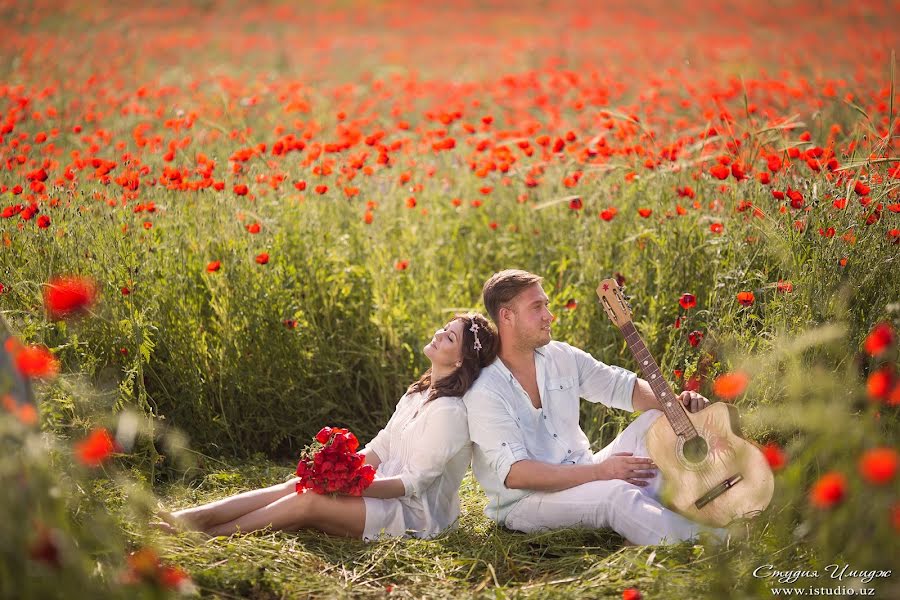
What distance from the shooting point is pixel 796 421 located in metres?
3.10

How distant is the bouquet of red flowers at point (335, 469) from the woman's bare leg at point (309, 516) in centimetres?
4

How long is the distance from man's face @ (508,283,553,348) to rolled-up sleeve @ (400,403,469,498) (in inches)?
15.2

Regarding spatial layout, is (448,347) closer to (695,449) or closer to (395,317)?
(695,449)

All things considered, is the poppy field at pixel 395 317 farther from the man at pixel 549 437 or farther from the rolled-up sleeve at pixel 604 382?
the rolled-up sleeve at pixel 604 382

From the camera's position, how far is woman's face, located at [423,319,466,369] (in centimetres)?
358

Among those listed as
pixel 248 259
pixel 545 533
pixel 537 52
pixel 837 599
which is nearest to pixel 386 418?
pixel 248 259

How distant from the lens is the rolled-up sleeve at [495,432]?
11.2 feet

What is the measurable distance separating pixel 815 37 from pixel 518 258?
11048mm

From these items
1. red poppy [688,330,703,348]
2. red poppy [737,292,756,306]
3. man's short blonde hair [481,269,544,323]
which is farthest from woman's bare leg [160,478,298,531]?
red poppy [737,292,756,306]

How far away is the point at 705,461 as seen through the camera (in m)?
3.22

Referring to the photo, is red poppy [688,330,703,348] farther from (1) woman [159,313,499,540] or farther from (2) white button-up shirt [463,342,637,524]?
(1) woman [159,313,499,540]

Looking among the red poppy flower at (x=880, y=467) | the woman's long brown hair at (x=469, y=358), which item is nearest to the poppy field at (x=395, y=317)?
the red poppy flower at (x=880, y=467)

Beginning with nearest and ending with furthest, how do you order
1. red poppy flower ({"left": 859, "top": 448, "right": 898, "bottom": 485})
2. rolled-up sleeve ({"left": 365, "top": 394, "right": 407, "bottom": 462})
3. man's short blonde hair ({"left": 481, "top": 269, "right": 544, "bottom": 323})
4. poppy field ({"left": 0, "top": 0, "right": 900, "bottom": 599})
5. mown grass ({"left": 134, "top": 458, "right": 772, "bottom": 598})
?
red poppy flower ({"left": 859, "top": 448, "right": 898, "bottom": 485}) < poppy field ({"left": 0, "top": 0, "right": 900, "bottom": 599}) < mown grass ({"left": 134, "top": 458, "right": 772, "bottom": 598}) < man's short blonde hair ({"left": 481, "top": 269, "right": 544, "bottom": 323}) < rolled-up sleeve ({"left": 365, "top": 394, "right": 407, "bottom": 462})

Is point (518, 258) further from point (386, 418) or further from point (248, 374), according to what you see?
point (248, 374)
